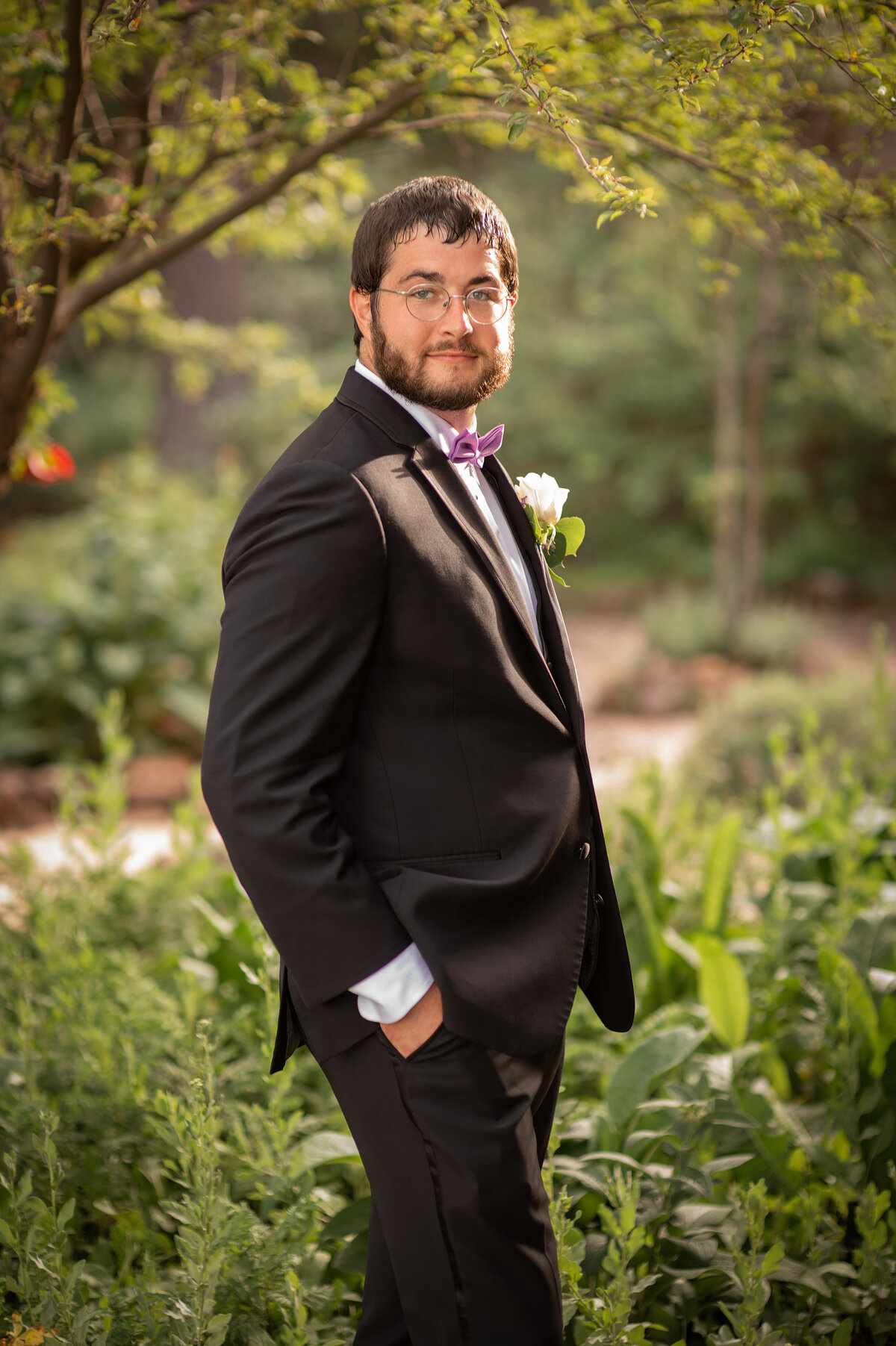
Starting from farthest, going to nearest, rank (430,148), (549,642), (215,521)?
(430,148)
(215,521)
(549,642)

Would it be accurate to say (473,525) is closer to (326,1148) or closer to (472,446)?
(472,446)

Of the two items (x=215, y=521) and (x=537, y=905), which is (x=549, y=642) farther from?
(x=215, y=521)

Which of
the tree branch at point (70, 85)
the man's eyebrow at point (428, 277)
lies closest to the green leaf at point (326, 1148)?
the man's eyebrow at point (428, 277)

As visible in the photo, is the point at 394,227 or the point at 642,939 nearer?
the point at 394,227

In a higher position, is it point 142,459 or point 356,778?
point 356,778

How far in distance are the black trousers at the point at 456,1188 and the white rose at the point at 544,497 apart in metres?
0.85

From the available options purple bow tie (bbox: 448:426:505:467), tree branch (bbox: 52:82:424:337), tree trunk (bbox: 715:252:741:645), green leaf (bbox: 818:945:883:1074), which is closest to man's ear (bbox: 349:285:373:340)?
purple bow tie (bbox: 448:426:505:467)

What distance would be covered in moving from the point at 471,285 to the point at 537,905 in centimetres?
93

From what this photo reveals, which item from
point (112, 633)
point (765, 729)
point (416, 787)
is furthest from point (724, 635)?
point (416, 787)

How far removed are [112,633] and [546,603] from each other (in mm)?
5330

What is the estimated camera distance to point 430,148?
40.1 ft

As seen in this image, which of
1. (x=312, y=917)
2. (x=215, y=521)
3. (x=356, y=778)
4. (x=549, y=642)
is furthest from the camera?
(x=215, y=521)

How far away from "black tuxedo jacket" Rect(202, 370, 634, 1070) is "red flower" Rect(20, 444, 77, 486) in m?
1.74

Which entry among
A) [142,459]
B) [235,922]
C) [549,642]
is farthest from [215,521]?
[549,642]
